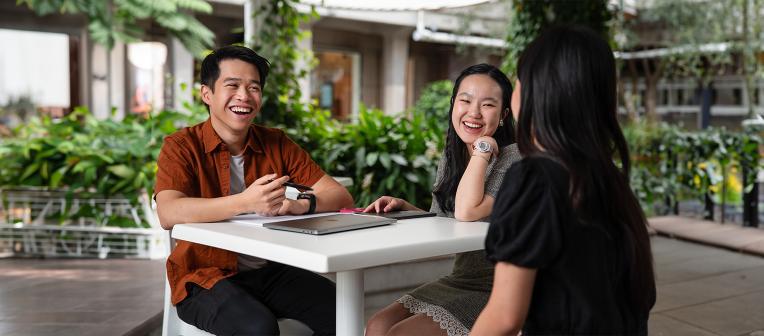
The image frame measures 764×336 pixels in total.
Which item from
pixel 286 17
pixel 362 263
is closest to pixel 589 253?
pixel 362 263

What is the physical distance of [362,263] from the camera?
4.66ft

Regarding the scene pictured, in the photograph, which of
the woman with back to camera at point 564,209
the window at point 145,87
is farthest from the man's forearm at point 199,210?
the window at point 145,87

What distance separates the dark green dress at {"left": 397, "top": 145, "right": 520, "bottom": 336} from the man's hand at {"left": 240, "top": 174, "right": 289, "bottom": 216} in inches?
18.5

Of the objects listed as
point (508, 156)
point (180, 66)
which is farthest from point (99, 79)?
point (508, 156)

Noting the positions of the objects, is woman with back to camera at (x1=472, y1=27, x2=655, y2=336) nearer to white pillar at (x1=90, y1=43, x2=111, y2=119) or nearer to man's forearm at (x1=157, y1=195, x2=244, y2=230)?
man's forearm at (x1=157, y1=195, x2=244, y2=230)

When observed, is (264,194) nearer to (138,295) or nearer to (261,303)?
(261,303)

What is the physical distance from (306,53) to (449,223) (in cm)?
319

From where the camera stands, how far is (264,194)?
1794mm

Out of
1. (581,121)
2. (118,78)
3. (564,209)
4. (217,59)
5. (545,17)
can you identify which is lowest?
(564,209)

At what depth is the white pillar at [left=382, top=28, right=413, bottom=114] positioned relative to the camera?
12836mm

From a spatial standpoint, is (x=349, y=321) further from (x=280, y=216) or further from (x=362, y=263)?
(x=280, y=216)

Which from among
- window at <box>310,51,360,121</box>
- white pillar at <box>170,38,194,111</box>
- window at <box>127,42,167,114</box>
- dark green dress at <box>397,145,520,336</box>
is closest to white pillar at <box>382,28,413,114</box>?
window at <box>310,51,360,121</box>

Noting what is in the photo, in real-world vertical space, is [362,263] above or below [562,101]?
below

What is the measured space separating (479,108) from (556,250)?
35.2 inches
